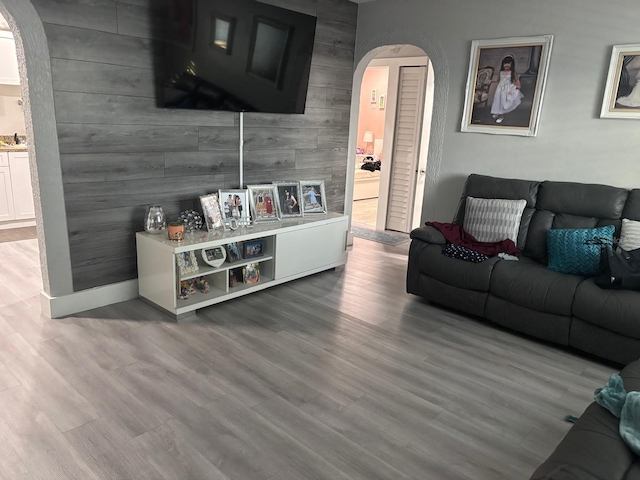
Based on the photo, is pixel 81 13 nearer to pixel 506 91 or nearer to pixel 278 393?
pixel 278 393

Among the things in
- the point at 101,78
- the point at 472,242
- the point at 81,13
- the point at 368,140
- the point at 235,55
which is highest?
the point at 81,13

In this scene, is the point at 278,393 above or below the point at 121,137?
below

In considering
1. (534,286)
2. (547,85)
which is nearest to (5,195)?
(534,286)

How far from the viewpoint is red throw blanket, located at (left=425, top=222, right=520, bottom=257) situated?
3559mm

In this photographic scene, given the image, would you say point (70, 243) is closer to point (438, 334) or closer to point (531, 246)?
point (438, 334)

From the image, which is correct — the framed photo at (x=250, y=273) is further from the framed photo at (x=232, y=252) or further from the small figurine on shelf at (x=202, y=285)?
the small figurine on shelf at (x=202, y=285)

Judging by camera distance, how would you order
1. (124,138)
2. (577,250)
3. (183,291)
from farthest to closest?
(183,291)
(124,138)
(577,250)

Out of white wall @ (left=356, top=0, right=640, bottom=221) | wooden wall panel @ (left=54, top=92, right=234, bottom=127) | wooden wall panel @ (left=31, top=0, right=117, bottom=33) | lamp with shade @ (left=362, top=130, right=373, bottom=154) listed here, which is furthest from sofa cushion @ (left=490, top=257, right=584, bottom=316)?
lamp with shade @ (left=362, top=130, right=373, bottom=154)

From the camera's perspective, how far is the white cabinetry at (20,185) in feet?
17.7

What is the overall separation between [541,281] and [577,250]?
1.15ft

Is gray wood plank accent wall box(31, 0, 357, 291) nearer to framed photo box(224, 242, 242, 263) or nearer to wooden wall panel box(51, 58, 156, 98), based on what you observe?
wooden wall panel box(51, 58, 156, 98)

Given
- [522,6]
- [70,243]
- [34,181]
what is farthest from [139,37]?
[522,6]

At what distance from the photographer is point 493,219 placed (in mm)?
3732

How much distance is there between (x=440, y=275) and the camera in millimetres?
3570
